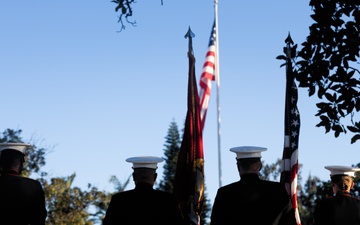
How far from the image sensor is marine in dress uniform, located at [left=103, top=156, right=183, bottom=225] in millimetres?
8172

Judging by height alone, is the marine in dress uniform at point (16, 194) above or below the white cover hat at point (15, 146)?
below

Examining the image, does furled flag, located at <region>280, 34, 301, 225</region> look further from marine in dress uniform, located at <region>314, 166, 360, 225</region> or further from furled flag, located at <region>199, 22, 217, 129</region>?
furled flag, located at <region>199, 22, 217, 129</region>

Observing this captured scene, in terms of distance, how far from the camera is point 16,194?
8.09m

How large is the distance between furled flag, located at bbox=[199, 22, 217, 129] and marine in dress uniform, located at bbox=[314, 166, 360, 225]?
1207cm

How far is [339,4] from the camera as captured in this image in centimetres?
921

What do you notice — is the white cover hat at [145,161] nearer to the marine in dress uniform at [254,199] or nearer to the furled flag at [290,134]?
the marine in dress uniform at [254,199]

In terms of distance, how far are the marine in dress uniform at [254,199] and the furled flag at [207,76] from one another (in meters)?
12.8

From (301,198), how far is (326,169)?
6747 cm

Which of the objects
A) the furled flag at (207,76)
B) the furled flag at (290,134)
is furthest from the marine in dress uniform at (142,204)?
the furled flag at (207,76)

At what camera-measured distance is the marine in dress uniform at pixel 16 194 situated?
8.02m

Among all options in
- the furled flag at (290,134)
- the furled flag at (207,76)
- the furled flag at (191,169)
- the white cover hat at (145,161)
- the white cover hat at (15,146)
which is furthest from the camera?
the furled flag at (207,76)

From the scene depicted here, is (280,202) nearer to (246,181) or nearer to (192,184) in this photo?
(246,181)

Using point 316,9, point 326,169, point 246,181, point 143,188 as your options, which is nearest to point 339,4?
point 316,9

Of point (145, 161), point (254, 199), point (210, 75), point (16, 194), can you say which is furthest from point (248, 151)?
point (210, 75)
